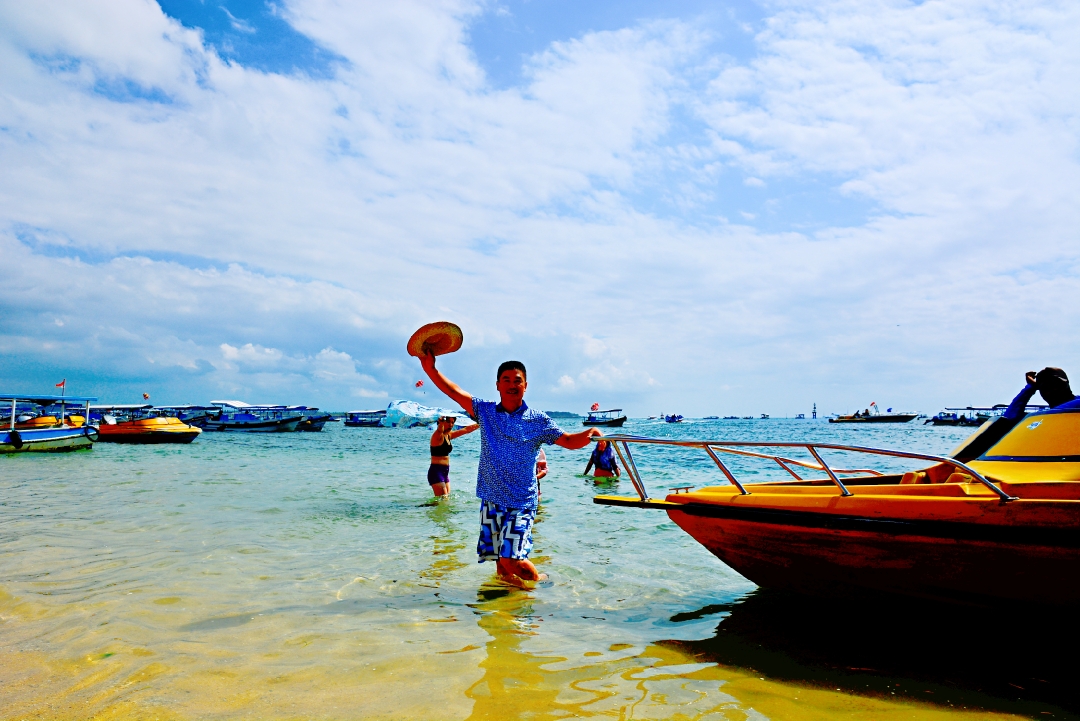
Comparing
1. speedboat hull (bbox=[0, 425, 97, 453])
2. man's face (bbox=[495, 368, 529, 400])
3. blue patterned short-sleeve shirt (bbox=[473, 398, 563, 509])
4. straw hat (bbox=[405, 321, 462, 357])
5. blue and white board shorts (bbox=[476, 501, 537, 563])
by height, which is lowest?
speedboat hull (bbox=[0, 425, 97, 453])

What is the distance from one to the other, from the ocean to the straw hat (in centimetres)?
198

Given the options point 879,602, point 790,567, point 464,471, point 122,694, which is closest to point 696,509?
point 790,567

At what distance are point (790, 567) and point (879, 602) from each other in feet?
1.97

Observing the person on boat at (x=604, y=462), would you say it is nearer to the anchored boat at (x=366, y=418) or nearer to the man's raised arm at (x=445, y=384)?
the man's raised arm at (x=445, y=384)

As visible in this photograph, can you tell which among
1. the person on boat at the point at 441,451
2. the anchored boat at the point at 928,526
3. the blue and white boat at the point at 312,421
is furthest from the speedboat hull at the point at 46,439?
the blue and white boat at the point at 312,421

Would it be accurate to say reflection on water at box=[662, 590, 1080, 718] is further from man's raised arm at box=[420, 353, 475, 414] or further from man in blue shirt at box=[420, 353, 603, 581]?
man's raised arm at box=[420, 353, 475, 414]

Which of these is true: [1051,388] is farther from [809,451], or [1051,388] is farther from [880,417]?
[880,417]

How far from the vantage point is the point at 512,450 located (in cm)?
491

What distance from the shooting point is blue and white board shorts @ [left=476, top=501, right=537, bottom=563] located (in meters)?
4.90

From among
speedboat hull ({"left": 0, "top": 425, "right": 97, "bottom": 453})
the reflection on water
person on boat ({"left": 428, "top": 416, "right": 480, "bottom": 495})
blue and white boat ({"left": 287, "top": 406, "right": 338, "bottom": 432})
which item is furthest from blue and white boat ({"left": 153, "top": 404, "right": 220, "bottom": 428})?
the reflection on water

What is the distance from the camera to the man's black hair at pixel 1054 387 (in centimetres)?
583

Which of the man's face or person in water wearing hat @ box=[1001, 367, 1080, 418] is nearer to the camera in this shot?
the man's face

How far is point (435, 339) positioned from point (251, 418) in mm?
63232

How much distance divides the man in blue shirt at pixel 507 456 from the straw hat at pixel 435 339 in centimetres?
8
